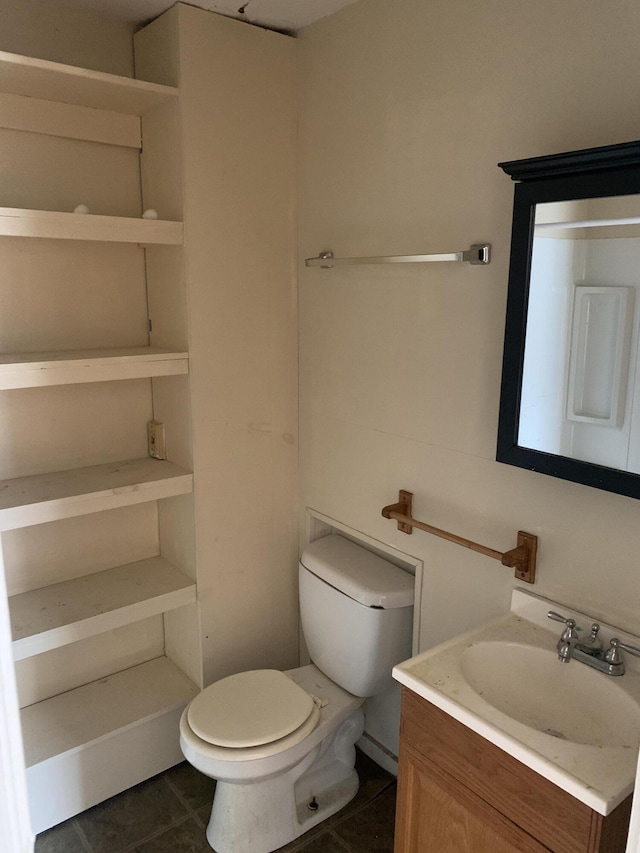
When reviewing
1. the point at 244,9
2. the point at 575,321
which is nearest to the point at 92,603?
the point at 575,321

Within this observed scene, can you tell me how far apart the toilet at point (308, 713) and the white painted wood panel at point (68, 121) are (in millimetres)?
1444

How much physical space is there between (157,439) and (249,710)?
0.90 m

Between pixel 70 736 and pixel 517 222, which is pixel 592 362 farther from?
pixel 70 736

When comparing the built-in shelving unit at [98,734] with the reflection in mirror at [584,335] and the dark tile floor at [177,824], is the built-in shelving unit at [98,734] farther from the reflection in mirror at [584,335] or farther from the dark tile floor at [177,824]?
the reflection in mirror at [584,335]

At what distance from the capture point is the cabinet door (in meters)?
1.24

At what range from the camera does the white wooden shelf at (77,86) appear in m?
1.66

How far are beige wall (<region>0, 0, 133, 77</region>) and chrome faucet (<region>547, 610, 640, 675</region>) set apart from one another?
79.2 inches

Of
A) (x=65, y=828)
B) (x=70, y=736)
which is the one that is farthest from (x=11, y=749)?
(x=65, y=828)

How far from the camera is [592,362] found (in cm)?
138

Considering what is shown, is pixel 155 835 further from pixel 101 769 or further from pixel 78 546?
pixel 78 546

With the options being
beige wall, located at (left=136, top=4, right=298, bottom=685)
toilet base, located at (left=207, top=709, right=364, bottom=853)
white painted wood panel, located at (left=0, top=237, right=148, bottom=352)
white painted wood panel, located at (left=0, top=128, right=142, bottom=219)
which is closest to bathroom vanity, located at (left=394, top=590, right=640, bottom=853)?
toilet base, located at (left=207, top=709, right=364, bottom=853)

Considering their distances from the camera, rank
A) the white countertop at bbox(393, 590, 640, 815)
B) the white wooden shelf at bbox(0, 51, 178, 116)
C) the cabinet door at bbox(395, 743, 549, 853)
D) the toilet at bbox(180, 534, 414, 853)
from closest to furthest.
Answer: the white countertop at bbox(393, 590, 640, 815)
the cabinet door at bbox(395, 743, 549, 853)
the white wooden shelf at bbox(0, 51, 178, 116)
the toilet at bbox(180, 534, 414, 853)

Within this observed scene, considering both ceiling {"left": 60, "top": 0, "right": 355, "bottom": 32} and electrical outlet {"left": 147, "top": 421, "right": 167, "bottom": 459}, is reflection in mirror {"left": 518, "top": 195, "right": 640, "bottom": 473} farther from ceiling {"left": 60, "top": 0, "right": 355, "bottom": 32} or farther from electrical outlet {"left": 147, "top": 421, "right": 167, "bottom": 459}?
electrical outlet {"left": 147, "top": 421, "right": 167, "bottom": 459}

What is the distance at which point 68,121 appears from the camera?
1.93 m
